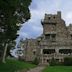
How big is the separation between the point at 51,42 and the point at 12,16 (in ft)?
196

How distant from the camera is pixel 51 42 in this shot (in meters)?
95.9

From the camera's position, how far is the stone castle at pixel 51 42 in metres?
92.0

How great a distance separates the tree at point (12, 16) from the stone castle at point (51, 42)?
4866 centimetres

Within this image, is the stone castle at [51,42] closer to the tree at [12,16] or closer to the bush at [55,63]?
the bush at [55,63]

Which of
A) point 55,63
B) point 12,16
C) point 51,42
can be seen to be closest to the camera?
point 12,16

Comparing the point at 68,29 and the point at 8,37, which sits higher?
the point at 68,29

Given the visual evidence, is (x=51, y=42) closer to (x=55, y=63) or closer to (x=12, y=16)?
(x=55, y=63)

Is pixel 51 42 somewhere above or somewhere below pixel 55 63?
above

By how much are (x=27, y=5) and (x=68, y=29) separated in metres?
63.0

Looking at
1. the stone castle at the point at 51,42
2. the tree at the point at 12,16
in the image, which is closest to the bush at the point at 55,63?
the stone castle at the point at 51,42

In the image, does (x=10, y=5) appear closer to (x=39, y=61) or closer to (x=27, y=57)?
(x=39, y=61)

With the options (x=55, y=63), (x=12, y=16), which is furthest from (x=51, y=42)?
(x=12, y=16)

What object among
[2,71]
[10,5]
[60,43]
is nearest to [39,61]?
[60,43]

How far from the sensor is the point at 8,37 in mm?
39500
